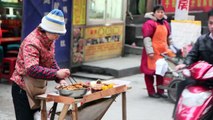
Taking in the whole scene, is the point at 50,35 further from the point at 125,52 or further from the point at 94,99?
the point at 125,52

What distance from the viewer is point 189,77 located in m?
5.01

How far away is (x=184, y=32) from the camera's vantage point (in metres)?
8.41

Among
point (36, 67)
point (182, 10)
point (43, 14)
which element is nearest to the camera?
point (36, 67)

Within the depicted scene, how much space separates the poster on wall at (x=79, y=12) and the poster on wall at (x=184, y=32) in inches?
104

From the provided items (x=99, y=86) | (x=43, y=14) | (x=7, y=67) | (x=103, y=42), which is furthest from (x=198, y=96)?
(x=103, y=42)

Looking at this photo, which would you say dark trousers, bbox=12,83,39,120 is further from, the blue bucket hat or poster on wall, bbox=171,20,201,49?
poster on wall, bbox=171,20,201,49

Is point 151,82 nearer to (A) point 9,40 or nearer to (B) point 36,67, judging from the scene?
(A) point 9,40

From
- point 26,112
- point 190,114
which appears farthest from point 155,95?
point 26,112

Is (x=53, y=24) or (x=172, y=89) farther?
(x=172, y=89)

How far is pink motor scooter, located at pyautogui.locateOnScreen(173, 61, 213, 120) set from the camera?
4844 millimetres

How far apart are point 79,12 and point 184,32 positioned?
3.01m

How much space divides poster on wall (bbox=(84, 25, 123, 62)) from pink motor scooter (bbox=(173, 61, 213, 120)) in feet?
19.7

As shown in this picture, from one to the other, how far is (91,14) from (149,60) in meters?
3.19

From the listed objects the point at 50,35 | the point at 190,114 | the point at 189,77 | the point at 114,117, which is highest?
the point at 50,35
